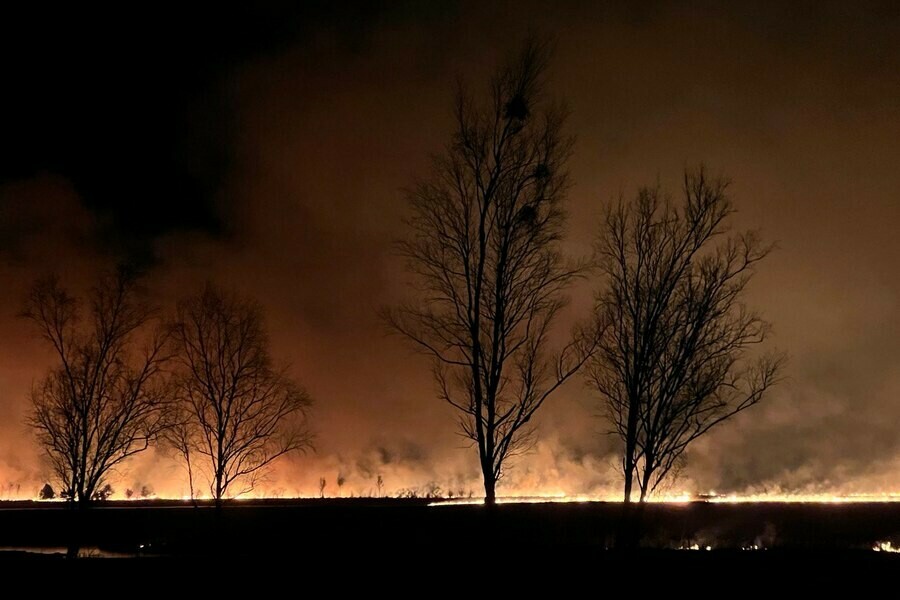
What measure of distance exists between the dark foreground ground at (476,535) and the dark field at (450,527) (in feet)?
0.09

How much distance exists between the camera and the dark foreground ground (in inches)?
517

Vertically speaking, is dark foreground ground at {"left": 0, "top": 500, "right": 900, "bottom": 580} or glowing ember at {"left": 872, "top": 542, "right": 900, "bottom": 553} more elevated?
dark foreground ground at {"left": 0, "top": 500, "right": 900, "bottom": 580}

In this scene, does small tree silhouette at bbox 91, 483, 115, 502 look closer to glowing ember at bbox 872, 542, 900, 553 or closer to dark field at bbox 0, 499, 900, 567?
dark field at bbox 0, 499, 900, 567

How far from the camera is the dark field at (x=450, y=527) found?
56.8 ft

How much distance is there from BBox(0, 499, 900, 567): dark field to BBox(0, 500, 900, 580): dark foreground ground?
0.03 metres

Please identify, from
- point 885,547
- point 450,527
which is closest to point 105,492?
point 450,527

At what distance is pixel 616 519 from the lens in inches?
693

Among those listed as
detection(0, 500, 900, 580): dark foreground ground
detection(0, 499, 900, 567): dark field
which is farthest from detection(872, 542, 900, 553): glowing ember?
detection(0, 500, 900, 580): dark foreground ground

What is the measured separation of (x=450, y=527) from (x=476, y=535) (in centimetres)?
168

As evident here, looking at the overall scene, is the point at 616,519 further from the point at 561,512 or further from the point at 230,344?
the point at 230,344

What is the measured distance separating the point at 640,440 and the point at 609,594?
25.6ft

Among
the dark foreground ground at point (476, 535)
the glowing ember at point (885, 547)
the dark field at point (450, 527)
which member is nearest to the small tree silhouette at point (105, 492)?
the dark field at point (450, 527)

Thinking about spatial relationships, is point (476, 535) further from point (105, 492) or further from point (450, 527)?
point (105, 492)

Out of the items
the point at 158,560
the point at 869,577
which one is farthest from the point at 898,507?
the point at 158,560
